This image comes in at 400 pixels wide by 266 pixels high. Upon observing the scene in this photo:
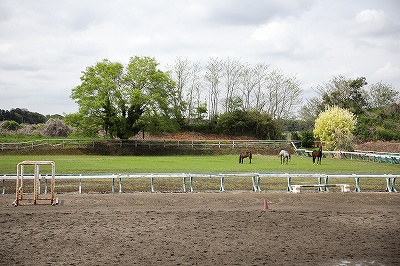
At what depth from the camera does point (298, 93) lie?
259 feet

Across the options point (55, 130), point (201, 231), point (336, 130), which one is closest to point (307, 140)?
point (336, 130)

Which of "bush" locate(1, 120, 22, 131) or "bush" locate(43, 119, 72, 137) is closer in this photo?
"bush" locate(43, 119, 72, 137)

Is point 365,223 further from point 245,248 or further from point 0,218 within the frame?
point 0,218

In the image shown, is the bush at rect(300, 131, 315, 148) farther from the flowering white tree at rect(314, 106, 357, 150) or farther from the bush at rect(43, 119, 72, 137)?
the bush at rect(43, 119, 72, 137)

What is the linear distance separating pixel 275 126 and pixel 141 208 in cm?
5821

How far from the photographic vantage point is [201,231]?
42.5ft

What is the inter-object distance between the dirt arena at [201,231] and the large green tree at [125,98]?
1547 inches

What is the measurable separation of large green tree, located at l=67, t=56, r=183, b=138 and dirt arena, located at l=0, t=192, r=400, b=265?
39.3 meters

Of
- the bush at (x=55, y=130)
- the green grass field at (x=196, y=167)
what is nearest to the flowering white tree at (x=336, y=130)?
the green grass field at (x=196, y=167)

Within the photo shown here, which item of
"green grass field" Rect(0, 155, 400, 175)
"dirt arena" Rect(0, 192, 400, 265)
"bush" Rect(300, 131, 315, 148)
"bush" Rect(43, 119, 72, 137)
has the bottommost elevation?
"dirt arena" Rect(0, 192, 400, 265)

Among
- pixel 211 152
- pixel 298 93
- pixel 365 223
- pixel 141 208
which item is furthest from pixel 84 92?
pixel 365 223

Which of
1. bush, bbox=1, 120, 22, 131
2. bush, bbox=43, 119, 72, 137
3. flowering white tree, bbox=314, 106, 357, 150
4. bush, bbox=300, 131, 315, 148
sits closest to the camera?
flowering white tree, bbox=314, 106, 357, 150

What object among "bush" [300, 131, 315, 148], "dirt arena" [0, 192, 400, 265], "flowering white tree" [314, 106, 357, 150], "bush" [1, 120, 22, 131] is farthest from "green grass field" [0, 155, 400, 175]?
"bush" [1, 120, 22, 131]

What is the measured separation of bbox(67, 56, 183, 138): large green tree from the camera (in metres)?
57.7
